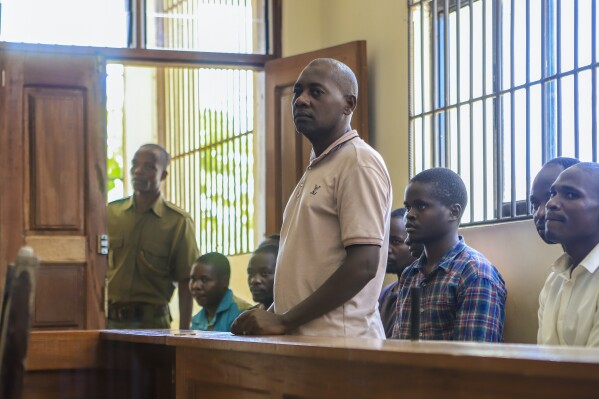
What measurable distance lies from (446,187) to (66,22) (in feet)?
11.8

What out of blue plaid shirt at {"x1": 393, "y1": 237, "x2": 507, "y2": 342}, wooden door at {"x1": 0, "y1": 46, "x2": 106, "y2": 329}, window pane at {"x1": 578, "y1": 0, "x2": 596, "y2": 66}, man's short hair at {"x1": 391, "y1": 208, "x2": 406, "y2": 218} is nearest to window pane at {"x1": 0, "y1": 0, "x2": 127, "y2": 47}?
wooden door at {"x1": 0, "y1": 46, "x2": 106, "y2": 329}

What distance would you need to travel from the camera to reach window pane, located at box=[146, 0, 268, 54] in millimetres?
6988

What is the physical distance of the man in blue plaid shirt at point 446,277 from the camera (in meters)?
3.67

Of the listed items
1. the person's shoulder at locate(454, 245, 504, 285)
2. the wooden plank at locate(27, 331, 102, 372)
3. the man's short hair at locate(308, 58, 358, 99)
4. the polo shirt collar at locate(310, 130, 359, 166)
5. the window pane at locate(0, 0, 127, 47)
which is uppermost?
the window pane at locate(0, 0, 127, 47)

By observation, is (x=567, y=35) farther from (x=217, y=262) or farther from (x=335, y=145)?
(x=217, y=262)

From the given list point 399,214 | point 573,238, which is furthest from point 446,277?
point 399,214

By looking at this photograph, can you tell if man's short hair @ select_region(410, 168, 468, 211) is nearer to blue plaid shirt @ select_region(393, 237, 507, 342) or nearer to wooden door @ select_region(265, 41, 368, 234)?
blue plaid shirt @ select_region(393, 237, 507, 342)

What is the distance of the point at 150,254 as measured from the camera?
639 centimetres

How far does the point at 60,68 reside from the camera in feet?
21.9

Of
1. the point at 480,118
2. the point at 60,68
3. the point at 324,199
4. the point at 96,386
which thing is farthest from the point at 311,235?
the point at 60,68

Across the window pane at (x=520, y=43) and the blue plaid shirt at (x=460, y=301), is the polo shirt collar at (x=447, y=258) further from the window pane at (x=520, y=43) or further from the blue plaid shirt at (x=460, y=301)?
the window pane at (x=520, y=43)

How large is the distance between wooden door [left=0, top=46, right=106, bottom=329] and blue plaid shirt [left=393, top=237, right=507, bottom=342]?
3.15 metres

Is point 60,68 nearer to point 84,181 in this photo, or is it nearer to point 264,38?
point 84,181

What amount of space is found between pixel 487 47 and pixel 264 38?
7.80 feet
